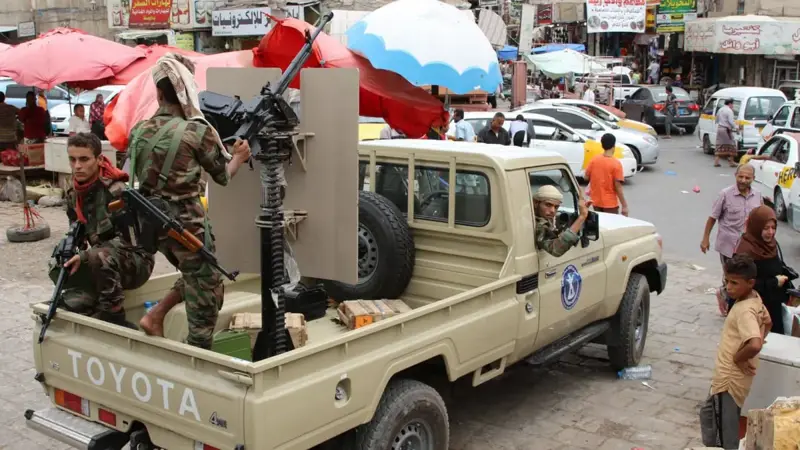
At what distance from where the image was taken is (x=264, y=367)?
351 centimetres

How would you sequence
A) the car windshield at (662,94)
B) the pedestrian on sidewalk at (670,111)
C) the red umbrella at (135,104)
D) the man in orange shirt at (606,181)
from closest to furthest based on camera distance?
the red umbrella at (135,104)
the man in orange shirt at (606,181)
the pedestrian on sidewalk at (670,111)
the car windshield at (662,94)

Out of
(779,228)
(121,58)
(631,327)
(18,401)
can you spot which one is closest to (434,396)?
(631,327)

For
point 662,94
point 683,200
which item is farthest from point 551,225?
point 662,94

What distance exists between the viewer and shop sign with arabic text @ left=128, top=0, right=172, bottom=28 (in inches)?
970

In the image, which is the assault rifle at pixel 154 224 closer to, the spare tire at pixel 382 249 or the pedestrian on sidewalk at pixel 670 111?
the spare tire at pixel 382 249

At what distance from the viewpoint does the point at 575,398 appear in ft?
20.8

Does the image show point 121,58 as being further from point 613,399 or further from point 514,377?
point 613,399

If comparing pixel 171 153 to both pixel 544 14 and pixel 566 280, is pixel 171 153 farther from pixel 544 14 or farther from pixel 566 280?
pixel 544 14

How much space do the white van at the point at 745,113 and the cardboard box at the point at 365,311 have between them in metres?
17.4

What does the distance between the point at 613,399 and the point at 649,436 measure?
2.31 feet


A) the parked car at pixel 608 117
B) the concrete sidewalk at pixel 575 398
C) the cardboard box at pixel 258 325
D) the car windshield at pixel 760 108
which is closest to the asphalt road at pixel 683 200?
the parked car at pixel 608 117

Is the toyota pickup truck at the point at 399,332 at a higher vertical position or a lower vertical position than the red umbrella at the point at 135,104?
lower

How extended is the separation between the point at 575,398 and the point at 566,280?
3.71 feet

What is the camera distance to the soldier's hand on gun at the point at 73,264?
4.53 meters
